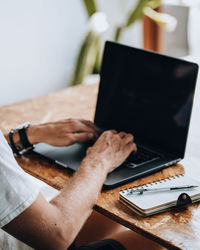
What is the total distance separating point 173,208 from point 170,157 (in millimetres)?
289

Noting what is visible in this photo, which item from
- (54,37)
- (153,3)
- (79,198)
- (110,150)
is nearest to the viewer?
(79,198)

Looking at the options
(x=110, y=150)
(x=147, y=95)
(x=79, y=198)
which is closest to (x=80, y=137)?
(x=110, y=150)

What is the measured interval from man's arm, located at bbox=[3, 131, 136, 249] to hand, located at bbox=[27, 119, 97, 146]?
0.15 m

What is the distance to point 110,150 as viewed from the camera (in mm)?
1250

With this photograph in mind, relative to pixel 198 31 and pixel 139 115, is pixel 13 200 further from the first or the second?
pixel 198 31

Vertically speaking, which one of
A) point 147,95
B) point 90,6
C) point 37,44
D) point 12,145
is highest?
point 90,6

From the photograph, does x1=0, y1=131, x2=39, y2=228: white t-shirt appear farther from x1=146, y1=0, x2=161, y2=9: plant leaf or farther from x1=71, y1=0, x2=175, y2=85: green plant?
x1=146, y1=0, x2=161, y2=9: plant leaf

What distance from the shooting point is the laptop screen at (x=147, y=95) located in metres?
1.27

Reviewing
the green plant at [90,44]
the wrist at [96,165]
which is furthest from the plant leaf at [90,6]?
the wrist at [96,165]

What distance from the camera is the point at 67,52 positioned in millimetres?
3627

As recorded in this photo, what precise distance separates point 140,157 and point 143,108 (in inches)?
7.7

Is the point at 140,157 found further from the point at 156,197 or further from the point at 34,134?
the point at 34,134

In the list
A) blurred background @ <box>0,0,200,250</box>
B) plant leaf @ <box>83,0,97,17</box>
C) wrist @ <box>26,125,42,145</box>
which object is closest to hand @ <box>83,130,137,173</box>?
wrist @ <box>26,125,42,145</box>

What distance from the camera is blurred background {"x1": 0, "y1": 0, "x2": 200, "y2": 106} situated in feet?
10.5
